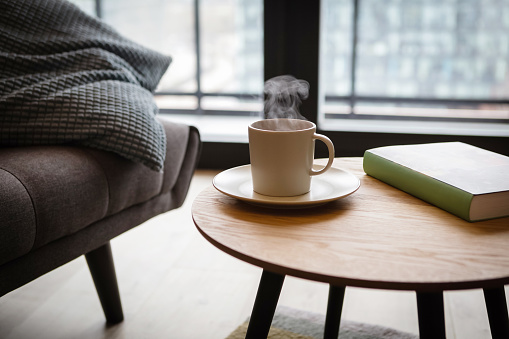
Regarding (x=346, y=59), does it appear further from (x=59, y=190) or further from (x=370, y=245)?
(x=370, y=245)

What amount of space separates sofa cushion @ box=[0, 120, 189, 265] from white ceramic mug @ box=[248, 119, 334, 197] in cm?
41

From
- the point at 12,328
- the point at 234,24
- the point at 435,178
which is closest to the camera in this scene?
the point at 435,178

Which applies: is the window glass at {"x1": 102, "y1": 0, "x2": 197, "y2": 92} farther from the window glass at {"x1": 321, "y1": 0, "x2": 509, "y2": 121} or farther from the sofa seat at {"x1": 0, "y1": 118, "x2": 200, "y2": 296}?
the sofa seat at {"x1": 0, "y1": 118, "x2": 200, "y2": 296}

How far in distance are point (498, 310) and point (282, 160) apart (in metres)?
0.45

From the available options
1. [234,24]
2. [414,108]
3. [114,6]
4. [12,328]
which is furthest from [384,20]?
[12,328]

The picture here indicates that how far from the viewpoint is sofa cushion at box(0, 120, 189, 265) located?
86 cm

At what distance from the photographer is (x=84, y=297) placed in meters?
1.33

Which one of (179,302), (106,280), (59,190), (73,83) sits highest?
(73,83)

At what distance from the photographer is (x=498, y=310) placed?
823mm

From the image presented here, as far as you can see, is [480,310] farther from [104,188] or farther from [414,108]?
[414,108]

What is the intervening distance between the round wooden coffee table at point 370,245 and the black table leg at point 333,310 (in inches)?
10.0

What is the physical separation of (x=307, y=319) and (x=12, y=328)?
0.71 metres

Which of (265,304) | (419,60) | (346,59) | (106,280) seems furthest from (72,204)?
(419,60)

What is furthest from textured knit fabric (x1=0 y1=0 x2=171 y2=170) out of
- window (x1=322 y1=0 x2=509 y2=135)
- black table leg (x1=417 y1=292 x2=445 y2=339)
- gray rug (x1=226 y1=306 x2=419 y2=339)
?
window (x1=322 y1=0 x2=509 y2=135)
